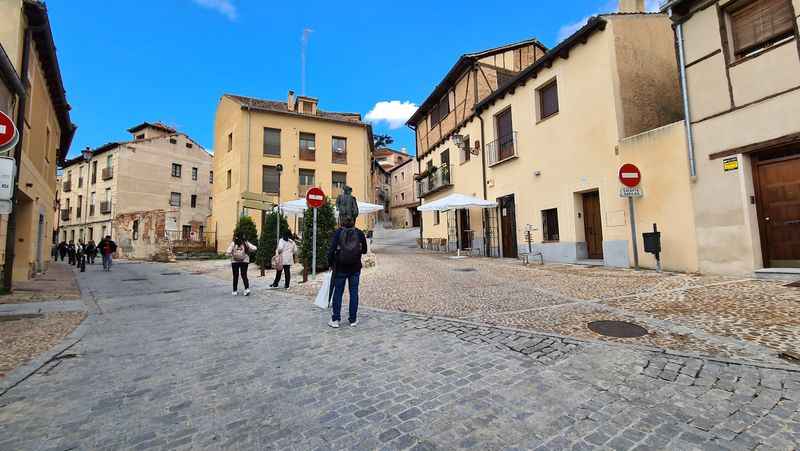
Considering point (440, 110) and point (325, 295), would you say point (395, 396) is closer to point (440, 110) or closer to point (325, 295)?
point (325, 295)

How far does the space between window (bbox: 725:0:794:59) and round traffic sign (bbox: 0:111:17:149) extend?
1271cm

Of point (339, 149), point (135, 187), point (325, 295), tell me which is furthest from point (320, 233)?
point (135, 187)

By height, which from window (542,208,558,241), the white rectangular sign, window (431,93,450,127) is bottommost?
window (542,208,558,241)

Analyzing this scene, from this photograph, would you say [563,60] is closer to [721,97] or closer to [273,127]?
[721,97]

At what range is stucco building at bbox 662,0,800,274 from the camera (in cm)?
660

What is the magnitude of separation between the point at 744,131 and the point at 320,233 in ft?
33.2

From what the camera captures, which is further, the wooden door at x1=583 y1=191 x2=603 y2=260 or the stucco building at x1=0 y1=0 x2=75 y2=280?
the wooden door at x1=583 y1=191 x2=603 y2=260

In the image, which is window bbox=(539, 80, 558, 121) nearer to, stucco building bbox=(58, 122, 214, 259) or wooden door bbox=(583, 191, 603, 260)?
wooden door bbox=(583, 191, 603, 260)

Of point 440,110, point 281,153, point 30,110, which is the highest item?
point 440,110

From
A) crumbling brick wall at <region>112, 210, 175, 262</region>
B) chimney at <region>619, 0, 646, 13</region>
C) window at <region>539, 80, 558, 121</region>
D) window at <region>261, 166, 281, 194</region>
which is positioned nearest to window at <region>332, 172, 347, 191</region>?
window at <region>261, 166, 281, 194</region>

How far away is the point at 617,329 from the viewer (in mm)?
3992

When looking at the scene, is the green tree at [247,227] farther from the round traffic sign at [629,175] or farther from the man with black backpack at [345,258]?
the round traffic sign at [629,175]

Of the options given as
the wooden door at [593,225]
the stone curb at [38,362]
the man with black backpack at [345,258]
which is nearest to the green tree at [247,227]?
the stone curb at [38,362]

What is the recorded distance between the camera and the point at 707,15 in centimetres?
760
